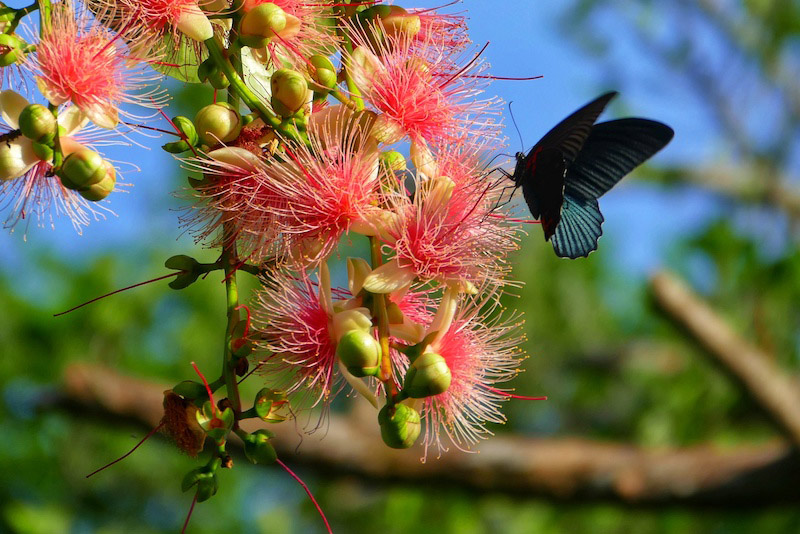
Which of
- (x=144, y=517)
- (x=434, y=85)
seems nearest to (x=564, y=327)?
(x=144, y=517)

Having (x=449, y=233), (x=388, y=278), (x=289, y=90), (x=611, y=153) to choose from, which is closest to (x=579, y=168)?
(x=611, y=153)

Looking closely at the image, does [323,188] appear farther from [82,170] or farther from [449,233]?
[82,170]

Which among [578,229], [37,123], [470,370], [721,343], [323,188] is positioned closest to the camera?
[37,123]

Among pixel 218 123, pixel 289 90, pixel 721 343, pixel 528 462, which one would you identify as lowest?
pixel 528 462

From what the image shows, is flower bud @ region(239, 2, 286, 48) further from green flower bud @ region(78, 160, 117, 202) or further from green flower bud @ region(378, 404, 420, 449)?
green flower bud @ region(378, 404, 420, 449)

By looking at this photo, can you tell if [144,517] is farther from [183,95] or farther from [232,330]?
[232,330]

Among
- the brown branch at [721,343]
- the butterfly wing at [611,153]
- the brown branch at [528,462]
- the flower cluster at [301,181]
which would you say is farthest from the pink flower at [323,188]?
the brown branch at [721,343]

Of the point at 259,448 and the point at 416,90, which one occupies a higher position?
the point at 416,90
